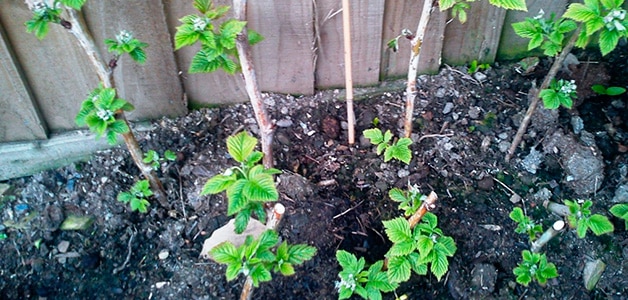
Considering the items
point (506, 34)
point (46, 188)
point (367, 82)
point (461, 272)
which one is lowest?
point (461, 272)

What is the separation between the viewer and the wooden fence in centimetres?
208

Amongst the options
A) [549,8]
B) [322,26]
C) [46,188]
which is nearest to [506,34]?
[549,8]

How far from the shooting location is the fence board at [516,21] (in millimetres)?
2451

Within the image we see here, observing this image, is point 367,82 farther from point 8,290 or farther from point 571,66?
point 8,290

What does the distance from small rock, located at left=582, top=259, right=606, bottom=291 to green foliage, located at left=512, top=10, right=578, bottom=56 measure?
2.57 feet

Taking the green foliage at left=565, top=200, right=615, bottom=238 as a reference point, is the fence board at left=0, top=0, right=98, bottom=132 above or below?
above

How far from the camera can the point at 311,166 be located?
2299mm

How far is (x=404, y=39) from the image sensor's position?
2.43 m

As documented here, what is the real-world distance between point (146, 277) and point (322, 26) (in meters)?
1.21

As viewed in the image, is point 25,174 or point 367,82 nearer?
point 25,174

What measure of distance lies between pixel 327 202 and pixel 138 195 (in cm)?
73

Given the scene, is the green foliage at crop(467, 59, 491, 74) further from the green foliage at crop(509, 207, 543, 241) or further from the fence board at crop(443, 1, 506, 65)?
the green foliage at crop(509, 207, 543, 241)

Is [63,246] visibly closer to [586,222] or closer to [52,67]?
[52,67]

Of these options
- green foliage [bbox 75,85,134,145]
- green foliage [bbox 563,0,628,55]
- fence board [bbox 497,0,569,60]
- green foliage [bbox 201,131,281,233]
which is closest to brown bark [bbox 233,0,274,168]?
green foliage [bbox 201,131,281,233]
